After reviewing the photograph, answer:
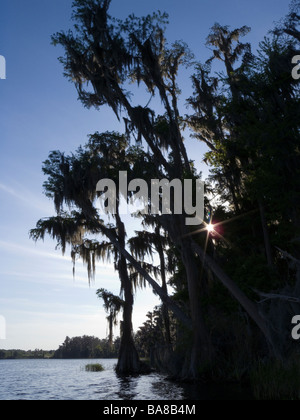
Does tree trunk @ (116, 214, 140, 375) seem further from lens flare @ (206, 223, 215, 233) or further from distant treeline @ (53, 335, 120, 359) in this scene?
distant treeline @ (53, 335, 120, 359)

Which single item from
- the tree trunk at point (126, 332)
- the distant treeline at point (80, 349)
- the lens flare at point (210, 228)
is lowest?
the distant treeline at point (80, 349)

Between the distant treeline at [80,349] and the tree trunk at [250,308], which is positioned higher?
the tree trunk at [250,308]

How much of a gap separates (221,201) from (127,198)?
577 centimetres

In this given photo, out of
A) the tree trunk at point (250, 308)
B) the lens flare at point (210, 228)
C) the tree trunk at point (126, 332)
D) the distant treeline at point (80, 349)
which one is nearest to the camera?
the tree trunk at point (250, 308)

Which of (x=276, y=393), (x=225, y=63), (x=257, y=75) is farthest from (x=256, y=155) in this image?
(x=276, y=393)

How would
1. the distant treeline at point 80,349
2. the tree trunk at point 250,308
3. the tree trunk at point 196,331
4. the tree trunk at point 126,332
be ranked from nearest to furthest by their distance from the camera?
the tree trunk at point 250,308 < the tree trunk at point 196,331 < the tree trunk at point 126,332 < the distant treeline at point 80,349

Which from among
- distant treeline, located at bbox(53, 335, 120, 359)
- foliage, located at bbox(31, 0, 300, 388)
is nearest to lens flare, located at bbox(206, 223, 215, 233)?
foliage, located at bbox(31, 0, 300, 388)

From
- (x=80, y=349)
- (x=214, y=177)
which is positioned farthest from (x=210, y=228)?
(x=80, y=349)

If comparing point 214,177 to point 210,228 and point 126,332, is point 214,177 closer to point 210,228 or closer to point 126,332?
point 210,228

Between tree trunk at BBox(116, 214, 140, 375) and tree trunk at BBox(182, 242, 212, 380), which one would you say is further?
tree trunk at BBox(116, 214, 140, 375)

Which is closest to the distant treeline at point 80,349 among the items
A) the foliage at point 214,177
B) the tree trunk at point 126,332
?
the tree trunk at point 126,332

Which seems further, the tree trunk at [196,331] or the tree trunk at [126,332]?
the tree trunk at [126,332]

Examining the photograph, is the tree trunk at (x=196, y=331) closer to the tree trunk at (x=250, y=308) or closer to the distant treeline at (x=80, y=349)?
the tree trunk at (x=250, y=308)

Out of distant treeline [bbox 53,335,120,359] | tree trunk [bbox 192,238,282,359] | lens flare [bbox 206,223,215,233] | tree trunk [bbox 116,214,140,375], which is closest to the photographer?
tree trunk [bbox 192,238,282,359]
